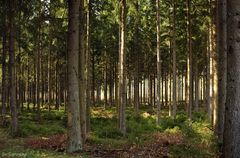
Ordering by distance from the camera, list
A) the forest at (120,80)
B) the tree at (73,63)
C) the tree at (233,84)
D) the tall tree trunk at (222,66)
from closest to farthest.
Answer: the tree at (233,84) < the forest at (120,80) < the tall tree trunk at (222,66) < the tree at (73,63)

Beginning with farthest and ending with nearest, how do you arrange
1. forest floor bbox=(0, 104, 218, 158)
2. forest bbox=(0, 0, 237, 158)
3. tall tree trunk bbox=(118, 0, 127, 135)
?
tall tree trunk bbox=(118, 0, 127, 135), forest floor bbox=(0, 104, 218, 158), forest bbox=(0, 0, 237, 158)

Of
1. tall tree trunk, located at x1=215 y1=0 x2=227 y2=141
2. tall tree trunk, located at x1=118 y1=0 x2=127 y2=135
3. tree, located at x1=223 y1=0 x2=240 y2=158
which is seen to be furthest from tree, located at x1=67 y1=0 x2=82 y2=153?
tall tree trunk, located at x1=118 y1=0 x2=127 y2=135

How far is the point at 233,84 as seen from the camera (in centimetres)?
923

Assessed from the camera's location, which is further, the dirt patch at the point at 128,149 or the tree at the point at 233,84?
the dirt patch at the point at 128,149

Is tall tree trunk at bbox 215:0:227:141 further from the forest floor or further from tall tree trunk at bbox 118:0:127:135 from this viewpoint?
tall tree trunk at bbox 118:0:127:135

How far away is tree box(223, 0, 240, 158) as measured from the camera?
30.1 feet

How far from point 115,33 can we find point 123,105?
15531 mm

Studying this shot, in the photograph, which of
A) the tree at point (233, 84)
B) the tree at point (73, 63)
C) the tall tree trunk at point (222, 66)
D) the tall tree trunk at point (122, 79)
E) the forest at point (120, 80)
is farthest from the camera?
the tall tree trunk at point (122, 79)

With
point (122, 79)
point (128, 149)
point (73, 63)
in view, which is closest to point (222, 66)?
point (128, 149)

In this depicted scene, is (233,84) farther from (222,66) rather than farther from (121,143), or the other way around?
(121,143)

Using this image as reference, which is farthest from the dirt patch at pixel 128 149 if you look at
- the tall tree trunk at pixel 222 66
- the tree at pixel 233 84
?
the tree at pixel 233 84

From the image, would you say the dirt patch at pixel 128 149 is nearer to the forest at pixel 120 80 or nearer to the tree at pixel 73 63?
the forest at pixel 120 80

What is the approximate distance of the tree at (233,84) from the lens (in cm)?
919

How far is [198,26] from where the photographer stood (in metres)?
32.0
